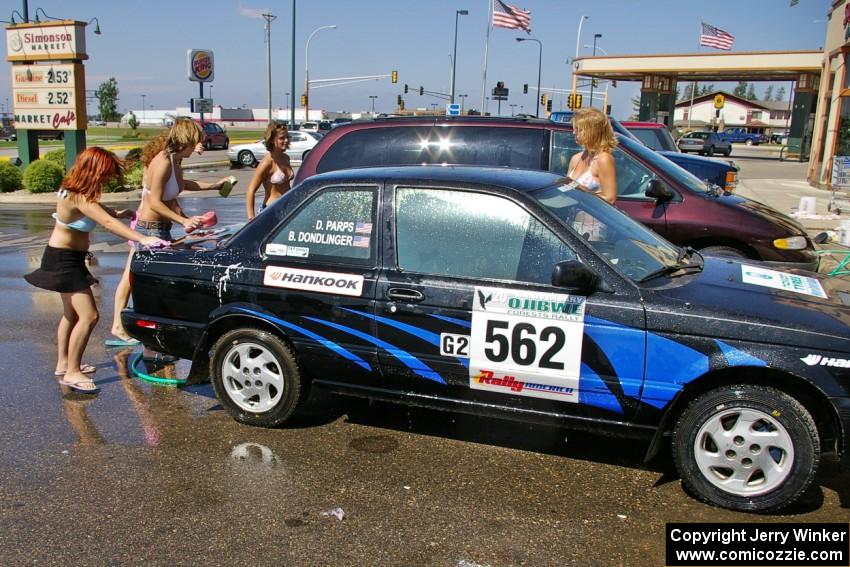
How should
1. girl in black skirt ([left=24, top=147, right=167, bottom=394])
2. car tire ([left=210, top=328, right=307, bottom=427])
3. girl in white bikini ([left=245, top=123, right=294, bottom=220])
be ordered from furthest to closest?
1. girl in white bikini ([left=245, top=123, right=294, bottom=220])
2. girl in black skirt ([left=24, top=147, right=167, bottom=394])
3. car tire ([left=210, top=328, right=307, bottom=427])

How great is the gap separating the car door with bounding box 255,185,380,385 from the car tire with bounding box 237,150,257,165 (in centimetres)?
2653

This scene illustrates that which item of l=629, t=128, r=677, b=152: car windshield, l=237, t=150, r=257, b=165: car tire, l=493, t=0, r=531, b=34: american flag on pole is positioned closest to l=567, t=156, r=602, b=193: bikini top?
l=629, t=128, r=677, b=152: car windshield

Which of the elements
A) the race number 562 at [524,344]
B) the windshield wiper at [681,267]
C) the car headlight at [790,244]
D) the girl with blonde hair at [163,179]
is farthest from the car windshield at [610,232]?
the girl with blonde hair at [163,179]

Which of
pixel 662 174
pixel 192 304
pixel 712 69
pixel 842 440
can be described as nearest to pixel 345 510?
pixel 192 304

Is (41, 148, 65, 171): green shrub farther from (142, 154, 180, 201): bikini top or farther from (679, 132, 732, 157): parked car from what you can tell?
(679, 132, 732, 157): parked car

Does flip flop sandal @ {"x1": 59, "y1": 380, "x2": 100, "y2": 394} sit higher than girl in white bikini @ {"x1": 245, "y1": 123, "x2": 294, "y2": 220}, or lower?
lower

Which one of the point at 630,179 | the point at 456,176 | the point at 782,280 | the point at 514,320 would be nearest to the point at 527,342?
the point at 514,320

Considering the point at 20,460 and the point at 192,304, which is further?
the point at 192,304

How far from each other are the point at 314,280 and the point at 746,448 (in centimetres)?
249

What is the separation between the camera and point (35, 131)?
67.0ft

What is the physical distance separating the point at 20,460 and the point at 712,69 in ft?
155

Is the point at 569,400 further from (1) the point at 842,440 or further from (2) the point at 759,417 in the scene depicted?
(1) the point at 842,440

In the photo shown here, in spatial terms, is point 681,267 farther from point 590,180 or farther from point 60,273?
point 60,273

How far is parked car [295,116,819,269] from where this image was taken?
6.42m
